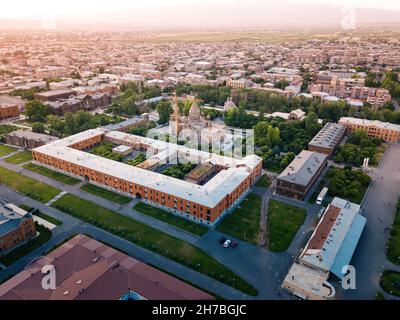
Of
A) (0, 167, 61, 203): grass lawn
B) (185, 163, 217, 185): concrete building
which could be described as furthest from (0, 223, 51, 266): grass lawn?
(185, 163, 217, 185): concrete building

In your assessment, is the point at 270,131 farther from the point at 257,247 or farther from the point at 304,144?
the point at 257,247

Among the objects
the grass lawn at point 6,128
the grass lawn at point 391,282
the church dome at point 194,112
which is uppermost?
the church dome at point 194,112

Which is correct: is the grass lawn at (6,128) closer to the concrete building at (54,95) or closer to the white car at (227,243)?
the concrete building at (54,95)

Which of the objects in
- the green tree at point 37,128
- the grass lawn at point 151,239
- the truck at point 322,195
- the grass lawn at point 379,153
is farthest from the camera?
the green tree at point 37,128

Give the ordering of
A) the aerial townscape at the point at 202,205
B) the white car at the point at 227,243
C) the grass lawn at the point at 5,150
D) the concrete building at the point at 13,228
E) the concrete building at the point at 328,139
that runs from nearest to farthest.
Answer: the aerial townscape at the point at 202,205
the concrete building at the point at 13,228
the white car at the point at 227,243
the concrete building at the point at 328,139
the grass lawn at the point at 5,150

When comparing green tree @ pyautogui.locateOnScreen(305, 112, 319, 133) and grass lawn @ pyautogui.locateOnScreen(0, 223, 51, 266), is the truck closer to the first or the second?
green tree @ pyautogui.locateOnScreen(305, 112, 319, 133)

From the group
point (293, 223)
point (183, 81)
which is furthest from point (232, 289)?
point (183, 81)

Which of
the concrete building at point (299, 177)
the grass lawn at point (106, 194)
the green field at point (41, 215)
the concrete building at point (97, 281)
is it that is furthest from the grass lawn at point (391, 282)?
the green field at point (41, 215)
